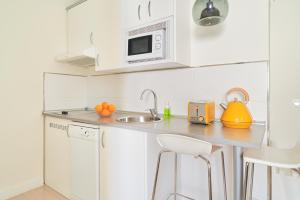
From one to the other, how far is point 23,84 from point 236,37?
2.20 m

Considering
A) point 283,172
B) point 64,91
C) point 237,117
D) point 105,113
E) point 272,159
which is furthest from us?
point 64,91

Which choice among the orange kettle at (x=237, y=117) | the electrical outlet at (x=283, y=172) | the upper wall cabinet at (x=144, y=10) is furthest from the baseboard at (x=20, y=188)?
the electrical outlet at (x=283, y=172)

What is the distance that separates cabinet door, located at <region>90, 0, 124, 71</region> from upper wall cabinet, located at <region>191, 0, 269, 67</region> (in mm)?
730

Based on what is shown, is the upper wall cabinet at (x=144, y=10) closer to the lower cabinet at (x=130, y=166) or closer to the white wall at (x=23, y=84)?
the lower cabinet at (x=130, y=166)

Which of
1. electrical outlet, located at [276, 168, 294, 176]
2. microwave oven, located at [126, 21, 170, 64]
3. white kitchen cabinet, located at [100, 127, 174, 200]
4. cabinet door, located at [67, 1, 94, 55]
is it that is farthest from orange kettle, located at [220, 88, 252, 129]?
cabinet door, located at [67, 1, 94, 55]

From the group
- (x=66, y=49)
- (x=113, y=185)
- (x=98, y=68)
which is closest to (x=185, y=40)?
(x=98, y=68)

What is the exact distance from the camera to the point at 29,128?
210cm

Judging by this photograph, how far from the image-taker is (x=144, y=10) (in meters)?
1.69

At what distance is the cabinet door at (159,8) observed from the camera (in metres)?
1.53

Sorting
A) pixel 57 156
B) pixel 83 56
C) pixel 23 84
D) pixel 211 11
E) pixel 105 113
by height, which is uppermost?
pixel 211 11

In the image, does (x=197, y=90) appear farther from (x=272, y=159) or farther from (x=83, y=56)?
(x=83, y=56)

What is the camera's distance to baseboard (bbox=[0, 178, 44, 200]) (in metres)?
1.89

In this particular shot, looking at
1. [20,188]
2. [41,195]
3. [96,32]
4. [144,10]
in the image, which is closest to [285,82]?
[144,10]

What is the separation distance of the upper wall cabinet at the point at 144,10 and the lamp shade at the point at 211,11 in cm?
24
